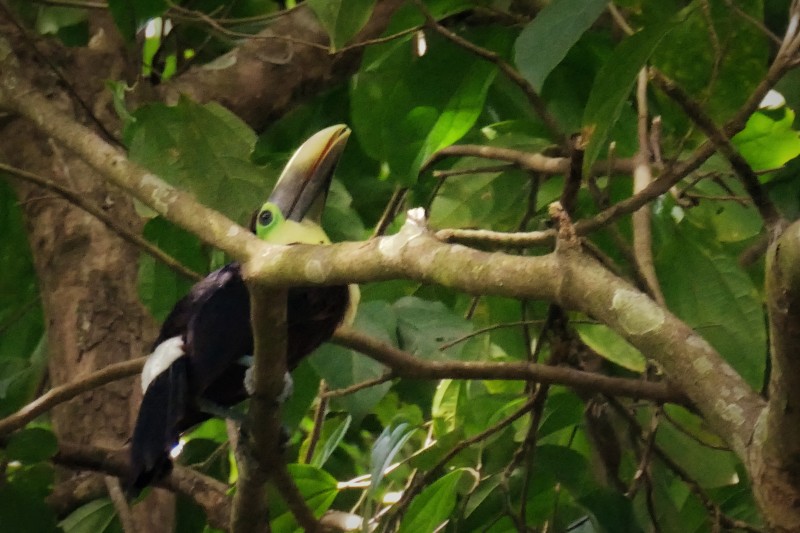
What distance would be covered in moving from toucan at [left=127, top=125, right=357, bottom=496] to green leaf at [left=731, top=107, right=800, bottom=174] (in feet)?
1.56

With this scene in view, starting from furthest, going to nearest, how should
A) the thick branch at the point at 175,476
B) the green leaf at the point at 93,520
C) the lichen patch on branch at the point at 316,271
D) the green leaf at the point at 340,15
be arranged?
the green leaf at the point at 93,520
the thick branch at the point at 175,476
the green leaf at the point at 340,15
the lichen patch on branch at the point at 316,271

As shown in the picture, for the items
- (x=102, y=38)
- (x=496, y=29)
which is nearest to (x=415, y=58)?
(x=496, y=29)

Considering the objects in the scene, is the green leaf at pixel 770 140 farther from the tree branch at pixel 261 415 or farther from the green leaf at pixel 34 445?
the green leaf at pixel 34 445

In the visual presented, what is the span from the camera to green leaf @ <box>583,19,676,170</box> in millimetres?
734

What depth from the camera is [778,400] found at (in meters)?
0.47

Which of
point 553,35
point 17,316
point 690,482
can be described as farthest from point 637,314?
point 17,316

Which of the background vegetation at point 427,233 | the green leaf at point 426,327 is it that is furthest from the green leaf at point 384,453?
the green leaf at point 426,327

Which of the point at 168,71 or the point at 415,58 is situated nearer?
the point at 415,58

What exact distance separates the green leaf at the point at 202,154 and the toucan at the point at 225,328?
0.27ft

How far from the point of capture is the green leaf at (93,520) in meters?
1.24

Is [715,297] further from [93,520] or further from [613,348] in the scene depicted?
[93,520]

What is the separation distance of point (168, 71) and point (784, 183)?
1083 millimetres

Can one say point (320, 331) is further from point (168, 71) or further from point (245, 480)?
point (168, 71)

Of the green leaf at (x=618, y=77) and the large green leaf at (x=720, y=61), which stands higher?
the green leaf at (x=618, y=77)
